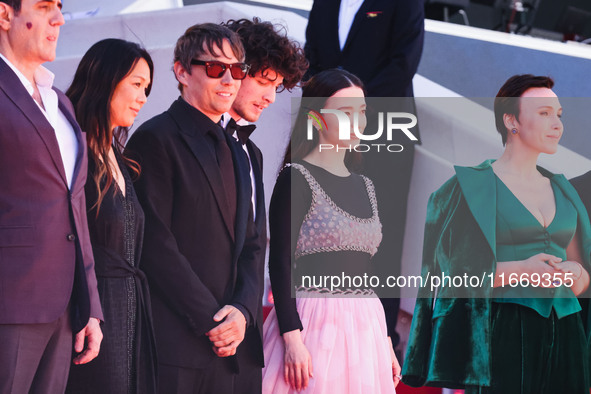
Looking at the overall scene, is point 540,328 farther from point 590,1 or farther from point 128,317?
point 590,1

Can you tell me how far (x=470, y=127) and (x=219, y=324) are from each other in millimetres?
1766

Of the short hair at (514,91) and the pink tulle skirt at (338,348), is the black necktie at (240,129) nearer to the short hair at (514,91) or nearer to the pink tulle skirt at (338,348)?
the pink tulle skirt at (338,348)

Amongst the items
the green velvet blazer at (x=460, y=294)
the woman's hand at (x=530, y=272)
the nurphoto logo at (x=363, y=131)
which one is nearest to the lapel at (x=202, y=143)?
the nurphoto logo at (x=363, y=131)

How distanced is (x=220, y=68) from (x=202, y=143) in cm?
29

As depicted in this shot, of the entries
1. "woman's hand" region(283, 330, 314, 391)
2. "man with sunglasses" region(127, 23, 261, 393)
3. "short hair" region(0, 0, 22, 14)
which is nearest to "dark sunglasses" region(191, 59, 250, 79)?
"man with sunglasses" region(127, 23, 261, 393)

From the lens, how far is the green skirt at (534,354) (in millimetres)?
3164

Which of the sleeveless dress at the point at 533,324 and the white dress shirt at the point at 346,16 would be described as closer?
the sleeveless dress at the point at 533,324

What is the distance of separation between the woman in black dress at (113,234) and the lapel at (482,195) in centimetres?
143

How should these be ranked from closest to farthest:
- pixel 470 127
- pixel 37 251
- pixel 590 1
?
1. pixel 37 251
2. pixel 470 127
3. pixel 590 1

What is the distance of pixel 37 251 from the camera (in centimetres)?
221

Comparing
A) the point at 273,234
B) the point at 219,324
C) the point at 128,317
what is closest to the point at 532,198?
the point at 273,234

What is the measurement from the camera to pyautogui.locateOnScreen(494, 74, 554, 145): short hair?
3.42 metres

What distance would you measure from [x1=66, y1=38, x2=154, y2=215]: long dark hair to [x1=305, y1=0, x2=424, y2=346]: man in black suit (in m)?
1.18

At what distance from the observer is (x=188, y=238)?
8.93 ft
